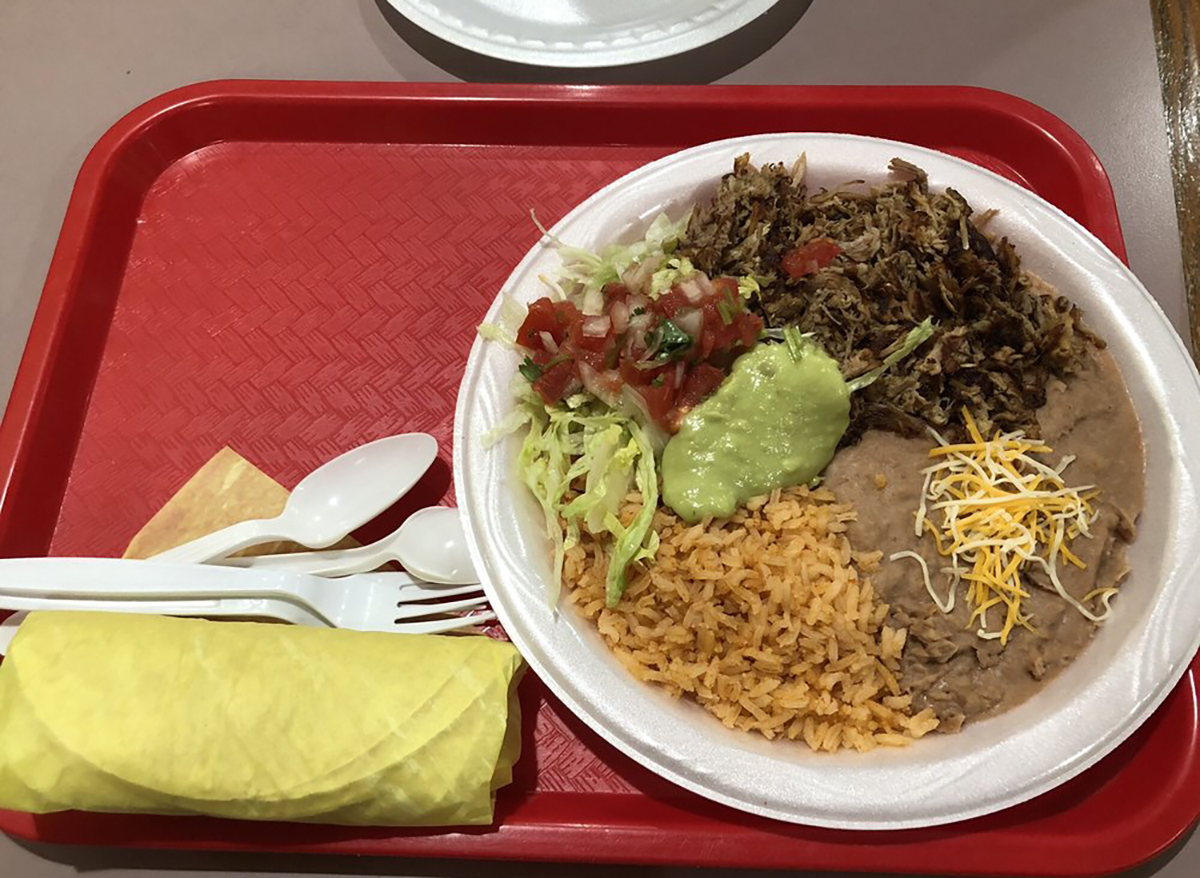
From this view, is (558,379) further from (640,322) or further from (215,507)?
(215,507)

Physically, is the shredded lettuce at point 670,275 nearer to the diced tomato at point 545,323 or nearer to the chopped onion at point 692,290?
the chopped onion at point 692,290

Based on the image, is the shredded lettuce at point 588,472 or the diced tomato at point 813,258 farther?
the diced tomato at point 813,258

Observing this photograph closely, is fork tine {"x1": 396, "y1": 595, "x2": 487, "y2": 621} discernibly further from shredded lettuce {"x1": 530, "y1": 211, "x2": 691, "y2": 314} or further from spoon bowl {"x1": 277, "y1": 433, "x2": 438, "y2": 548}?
shredded lettuce {"x1": 530, "y1": 211, "x2": 691, "y2": 314}

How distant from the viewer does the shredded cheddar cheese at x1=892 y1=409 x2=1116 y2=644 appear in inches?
67.5

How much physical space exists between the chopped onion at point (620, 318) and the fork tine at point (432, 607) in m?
0.68

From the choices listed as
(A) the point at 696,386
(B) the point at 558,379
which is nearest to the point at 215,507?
(B) the point at 558,379

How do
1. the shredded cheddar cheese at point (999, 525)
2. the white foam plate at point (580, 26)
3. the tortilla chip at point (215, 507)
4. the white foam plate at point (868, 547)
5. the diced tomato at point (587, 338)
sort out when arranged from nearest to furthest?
the white foam plate at point (868, 547) < the shredded cheddar cheese at point (999, 525) < the diced tomato at point (587, 338) < the tortilla chip at point (215, 507) < the white foam plate at point (580, 26)

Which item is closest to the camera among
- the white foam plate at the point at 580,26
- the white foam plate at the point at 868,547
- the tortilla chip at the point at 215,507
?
the white foam plate at the point at 868,547

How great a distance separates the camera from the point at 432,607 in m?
1.88

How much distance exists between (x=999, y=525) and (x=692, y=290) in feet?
2.70

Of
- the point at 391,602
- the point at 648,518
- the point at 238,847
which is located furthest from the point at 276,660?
the point at 648,518

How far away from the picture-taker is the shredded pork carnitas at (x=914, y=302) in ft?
6.13

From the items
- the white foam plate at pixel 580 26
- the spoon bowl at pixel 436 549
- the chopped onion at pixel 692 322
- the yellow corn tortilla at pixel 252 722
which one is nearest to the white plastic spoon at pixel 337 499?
the spoon bowl at pixel 436 549

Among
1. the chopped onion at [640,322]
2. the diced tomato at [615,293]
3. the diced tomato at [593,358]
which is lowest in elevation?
the diced tomato at [593,358]
